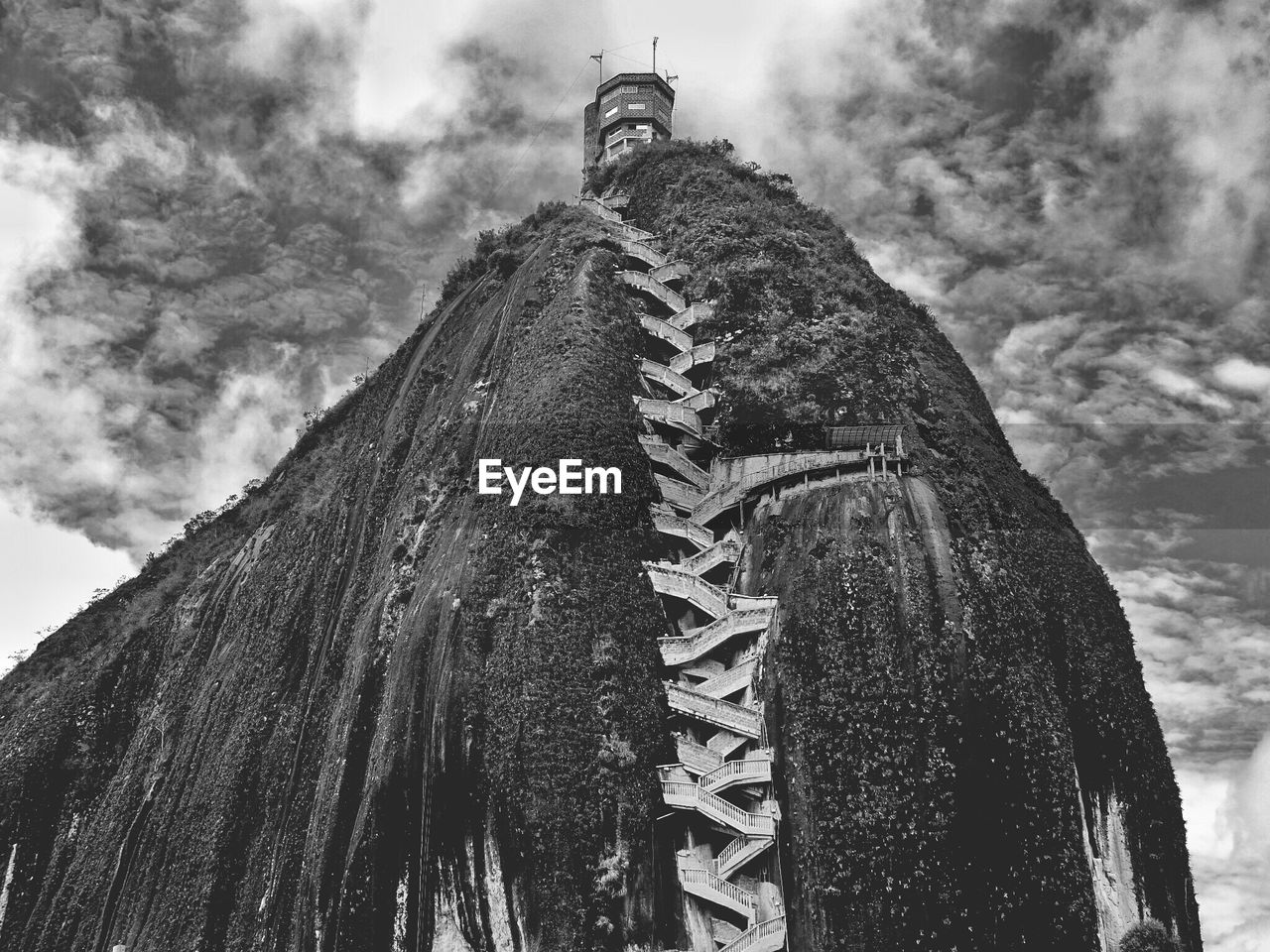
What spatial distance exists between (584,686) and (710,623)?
511cm

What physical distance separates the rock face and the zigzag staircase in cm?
48

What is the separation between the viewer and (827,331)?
49.7 m

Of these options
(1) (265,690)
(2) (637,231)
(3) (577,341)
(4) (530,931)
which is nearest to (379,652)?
(1) (265,690)

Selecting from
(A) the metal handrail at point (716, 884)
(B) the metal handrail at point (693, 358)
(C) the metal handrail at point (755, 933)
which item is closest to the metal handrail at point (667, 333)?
(B) the metal handrail at point (693, 358)

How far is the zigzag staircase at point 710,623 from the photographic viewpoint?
36344mm

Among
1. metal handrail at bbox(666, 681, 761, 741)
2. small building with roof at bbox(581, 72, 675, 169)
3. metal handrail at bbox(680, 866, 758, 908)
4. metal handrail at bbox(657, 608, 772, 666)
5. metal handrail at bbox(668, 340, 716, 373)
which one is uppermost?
small building with roof at bbox(581, 72, 675, 169)

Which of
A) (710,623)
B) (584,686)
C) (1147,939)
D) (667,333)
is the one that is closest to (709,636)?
(710,623)

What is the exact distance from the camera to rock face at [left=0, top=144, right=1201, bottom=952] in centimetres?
3538

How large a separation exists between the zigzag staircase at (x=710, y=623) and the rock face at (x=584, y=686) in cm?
48

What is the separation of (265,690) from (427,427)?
1168 centimetres

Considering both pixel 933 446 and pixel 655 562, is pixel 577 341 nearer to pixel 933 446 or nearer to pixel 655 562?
pixel 655 562

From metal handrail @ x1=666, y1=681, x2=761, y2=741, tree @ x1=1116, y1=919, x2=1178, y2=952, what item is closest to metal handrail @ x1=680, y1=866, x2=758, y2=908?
metal handrail @ x1=666, y1=681, x2=761, y2=741

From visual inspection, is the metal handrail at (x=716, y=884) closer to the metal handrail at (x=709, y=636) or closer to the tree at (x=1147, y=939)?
the metal handrail at (x=709, y=636)

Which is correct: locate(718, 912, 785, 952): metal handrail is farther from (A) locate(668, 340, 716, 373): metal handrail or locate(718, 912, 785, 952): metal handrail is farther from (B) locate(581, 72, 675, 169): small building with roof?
(B) locate(581, 72, 675, 169): small building with roof
